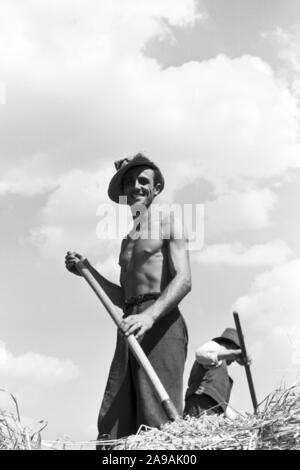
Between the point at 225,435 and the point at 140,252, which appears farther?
the point at 140,252

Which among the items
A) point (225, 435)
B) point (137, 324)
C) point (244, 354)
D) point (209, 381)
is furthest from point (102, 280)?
point (225, 435)

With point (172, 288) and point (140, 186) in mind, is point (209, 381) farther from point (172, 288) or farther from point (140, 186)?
point (140, 186)

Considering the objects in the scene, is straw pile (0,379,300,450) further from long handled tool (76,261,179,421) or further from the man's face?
the man's face

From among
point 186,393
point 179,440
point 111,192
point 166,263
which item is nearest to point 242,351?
point 186,393

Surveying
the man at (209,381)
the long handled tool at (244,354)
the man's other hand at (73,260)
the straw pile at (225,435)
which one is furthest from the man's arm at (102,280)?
the straw pile at (225,435)

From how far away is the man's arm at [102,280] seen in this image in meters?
5.71

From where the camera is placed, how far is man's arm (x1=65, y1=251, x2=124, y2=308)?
5715 mm

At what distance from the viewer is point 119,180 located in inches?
233

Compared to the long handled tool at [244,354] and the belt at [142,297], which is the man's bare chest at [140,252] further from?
the long handled tool at [244,354]

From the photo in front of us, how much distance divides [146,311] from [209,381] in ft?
3.67

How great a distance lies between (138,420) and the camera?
508cm

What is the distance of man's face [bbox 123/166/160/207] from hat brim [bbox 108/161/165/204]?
29 millimetres

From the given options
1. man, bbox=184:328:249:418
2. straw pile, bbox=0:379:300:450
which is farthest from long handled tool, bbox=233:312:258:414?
straw pile, bbox=0:379:300:450

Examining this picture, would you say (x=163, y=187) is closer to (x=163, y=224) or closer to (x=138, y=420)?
(x=163, y=224)
